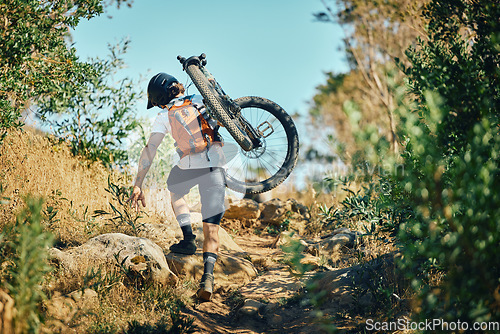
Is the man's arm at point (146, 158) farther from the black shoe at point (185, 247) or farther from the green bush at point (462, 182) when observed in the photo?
the green bush at point (462, 182)

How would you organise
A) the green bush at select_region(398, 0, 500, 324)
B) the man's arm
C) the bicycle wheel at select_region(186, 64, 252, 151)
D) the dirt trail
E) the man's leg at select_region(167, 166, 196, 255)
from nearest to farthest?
the green bush at select_region(398, 0, 500, 324)
the dirt trail
the man's arm
the man's leg at select_region(167, 166, 196, 255)
the bicycle wheel at select_region(186, 64, 252, 151)

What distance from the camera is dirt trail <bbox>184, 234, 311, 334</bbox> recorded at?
453cm

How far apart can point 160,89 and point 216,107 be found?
0.75 metres

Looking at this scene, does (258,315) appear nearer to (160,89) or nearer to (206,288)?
(206,288)

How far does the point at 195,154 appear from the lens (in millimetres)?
5141

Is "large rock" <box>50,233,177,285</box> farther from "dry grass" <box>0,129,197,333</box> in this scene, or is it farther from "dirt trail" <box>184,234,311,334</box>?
"dirt trail" <box>184,234,311,334</box>

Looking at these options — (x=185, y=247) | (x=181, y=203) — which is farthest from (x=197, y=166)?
(x=185, y=247)

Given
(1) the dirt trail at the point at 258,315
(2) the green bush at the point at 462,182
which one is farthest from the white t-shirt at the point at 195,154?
(2) the green bush at the point at 462,182

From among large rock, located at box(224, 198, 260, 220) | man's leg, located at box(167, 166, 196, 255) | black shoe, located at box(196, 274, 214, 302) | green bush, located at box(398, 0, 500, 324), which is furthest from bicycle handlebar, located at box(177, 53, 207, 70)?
large rock, located at box(224, 198, 260, 220)

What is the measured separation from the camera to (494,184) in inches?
110

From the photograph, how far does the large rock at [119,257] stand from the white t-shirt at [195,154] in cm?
110

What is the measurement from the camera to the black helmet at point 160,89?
5445 millimetres

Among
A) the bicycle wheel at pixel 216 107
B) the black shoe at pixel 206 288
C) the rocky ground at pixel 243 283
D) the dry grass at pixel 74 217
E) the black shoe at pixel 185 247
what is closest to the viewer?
the dry grass at pixel 74 217

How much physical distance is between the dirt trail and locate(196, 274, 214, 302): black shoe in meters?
0.12
